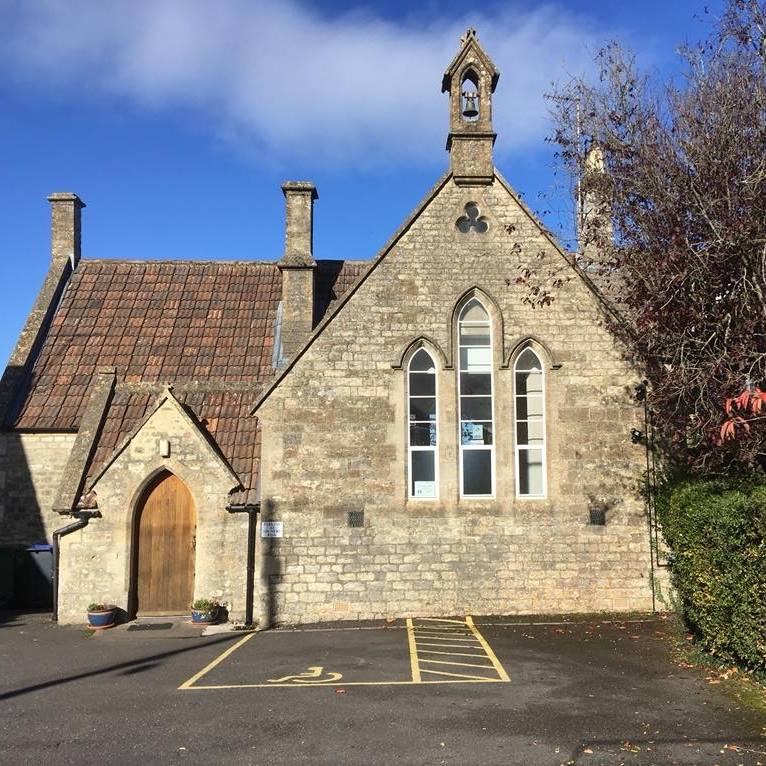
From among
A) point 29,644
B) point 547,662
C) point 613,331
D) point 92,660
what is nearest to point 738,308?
point 613,331

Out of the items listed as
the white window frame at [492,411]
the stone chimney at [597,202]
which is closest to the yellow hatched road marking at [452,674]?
the white window frame at [492,411]

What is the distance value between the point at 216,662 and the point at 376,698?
11.1 feet

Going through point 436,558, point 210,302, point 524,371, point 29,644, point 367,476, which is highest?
point 210,302

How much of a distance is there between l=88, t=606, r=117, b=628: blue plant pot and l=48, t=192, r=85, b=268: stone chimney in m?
11.4

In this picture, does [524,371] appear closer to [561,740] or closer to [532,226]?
[532,226]

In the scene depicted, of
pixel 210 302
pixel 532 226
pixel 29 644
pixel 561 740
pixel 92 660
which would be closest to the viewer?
pixel 561 740

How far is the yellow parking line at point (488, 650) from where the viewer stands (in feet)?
34.0

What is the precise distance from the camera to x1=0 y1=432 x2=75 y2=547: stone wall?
17.5 m

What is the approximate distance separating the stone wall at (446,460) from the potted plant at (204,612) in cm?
114

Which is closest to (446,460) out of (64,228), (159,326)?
(159,326)

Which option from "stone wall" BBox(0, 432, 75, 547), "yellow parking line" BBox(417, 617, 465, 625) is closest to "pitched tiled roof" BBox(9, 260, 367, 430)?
"stone wall" BBox(0, 432, 75, 547)

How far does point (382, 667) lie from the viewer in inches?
427

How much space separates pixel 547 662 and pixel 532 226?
8.63m

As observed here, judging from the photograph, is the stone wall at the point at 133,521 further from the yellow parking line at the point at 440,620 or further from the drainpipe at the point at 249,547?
the yellow parking line at the point at 440,620
